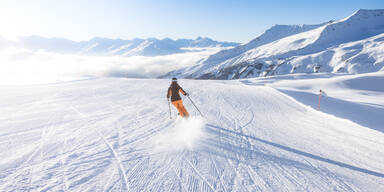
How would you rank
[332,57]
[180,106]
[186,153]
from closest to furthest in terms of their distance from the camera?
[186,153] < [180,106] < [332,57]

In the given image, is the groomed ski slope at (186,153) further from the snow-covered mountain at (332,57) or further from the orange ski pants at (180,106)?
the snow-covered mountain at (332,57)

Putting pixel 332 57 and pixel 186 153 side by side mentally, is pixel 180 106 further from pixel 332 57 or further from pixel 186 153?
pixel 332 57

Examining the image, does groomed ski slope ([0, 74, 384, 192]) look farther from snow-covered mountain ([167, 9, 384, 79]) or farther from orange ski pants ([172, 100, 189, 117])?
snow-covered mountain ([167, 9, 384, 79])

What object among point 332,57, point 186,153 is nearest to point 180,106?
point 186,153

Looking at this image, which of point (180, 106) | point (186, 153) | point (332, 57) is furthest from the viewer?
point (332, 57)

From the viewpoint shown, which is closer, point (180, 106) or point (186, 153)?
point (186, 153)

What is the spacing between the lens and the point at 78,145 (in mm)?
5465

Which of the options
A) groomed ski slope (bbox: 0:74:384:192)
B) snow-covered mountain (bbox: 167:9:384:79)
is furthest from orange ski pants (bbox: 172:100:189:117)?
snow-covered mountain (bbox: 167:9:384:79)

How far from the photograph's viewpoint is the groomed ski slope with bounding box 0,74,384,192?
12.7 feet

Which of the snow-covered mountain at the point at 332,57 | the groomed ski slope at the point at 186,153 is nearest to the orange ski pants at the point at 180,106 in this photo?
the groomed ski slope at the point at 186,153

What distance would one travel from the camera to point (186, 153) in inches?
198

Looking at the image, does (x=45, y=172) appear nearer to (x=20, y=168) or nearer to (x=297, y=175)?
(x=20, y=168)

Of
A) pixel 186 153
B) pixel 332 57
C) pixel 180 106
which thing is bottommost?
pixel 186 153

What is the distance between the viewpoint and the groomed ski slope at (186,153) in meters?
3.88
